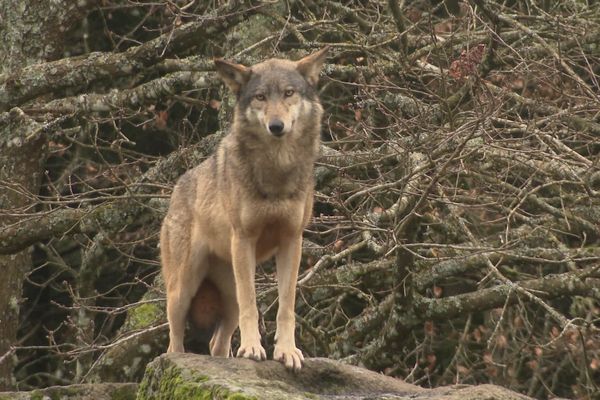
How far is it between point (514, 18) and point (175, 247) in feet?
13.6

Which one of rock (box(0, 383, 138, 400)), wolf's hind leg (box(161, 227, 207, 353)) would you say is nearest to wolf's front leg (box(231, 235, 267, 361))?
wolf's hind leg (box(161, 227, 207, 353))

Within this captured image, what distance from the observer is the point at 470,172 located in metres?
10.0

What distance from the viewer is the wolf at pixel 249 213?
25.6ft

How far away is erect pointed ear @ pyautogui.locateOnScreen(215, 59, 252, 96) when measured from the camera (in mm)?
8141

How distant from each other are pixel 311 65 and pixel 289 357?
2021mm

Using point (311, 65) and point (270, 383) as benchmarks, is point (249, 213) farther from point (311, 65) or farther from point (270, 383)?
point (270, 383)

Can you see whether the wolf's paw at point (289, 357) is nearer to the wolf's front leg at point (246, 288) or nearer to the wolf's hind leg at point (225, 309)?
the wolf's front leg at point (246, 288)

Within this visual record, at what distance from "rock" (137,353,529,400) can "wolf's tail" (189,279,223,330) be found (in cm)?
120

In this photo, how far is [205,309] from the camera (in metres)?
8.55

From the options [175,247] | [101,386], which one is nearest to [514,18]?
[175,247]

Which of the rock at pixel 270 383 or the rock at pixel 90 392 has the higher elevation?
the rock at pixel 270 383

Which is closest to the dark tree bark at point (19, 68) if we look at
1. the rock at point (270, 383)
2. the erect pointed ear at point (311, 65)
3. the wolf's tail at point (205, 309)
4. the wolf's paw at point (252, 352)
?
the wolf's tail at point (205, 309)

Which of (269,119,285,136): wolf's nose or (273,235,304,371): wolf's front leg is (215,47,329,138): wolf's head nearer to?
(269,119,285,136): wolf's nose

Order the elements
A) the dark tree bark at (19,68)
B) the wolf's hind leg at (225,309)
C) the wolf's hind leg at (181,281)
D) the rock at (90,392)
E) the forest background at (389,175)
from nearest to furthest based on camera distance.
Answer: the rock at (90,392)
the wolf's hind leg at (181,281)
the wolf's hind leg at (225,309)
the forest background at (389,175)
the dark tree bark at (19,68)
